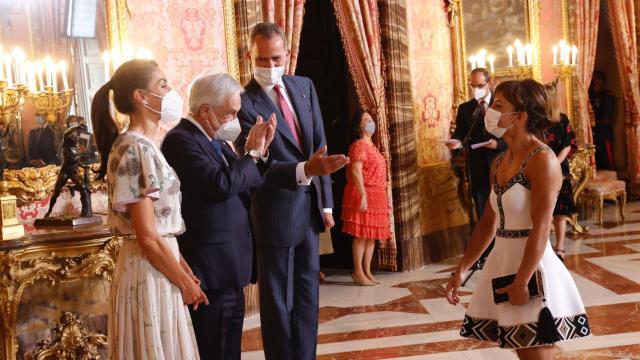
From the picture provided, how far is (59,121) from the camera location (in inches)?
177

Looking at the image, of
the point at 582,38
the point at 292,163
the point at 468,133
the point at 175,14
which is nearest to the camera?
the point at 292,163

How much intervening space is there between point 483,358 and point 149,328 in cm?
232

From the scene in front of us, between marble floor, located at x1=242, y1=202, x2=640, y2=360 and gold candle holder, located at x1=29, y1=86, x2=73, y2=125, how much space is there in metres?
1.81

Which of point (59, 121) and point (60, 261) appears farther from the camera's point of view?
point (59, 121)

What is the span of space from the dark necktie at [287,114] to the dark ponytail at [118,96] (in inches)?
33.3

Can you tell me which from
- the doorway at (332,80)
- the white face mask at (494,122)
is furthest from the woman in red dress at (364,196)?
the white face mask at (494,122)

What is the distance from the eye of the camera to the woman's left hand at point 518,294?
2594mm

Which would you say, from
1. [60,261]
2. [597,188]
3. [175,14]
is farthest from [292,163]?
[597,188]

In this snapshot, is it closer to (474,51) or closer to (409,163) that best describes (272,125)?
(409,163)

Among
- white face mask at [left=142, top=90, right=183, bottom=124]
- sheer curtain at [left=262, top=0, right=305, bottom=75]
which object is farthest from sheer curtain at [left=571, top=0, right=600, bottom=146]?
white face mask at [left=142, top=90, right=183, bottom=124]

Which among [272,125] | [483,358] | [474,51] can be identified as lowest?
[483,358]

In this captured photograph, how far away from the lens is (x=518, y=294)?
8.54ft

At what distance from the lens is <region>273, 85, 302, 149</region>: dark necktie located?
11.0 feet

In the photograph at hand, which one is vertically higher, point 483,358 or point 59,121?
point 59,121
